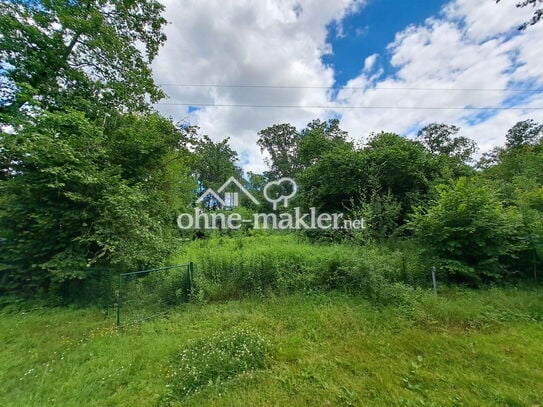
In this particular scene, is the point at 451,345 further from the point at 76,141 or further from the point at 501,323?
the point at 76,141

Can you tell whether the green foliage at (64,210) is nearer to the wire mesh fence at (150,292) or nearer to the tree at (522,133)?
the wire mesh fence at (150,292)

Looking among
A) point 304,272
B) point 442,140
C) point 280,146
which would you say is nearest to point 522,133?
point 442,140

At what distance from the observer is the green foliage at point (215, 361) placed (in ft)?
9.61

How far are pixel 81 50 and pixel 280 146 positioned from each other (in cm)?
2467

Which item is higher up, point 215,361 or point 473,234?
point 473,234

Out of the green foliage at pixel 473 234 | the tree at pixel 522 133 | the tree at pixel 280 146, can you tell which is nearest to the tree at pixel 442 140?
the tree at pixel 522 133

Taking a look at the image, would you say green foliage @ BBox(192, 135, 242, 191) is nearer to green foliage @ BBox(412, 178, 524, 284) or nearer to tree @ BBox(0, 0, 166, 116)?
tree @ BBox(0, 0, 166, 116)

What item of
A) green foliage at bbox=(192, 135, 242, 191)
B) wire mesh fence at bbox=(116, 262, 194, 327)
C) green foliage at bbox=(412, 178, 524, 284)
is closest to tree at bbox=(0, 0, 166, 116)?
wire mesh fence at bbox=(116, 262, 194, 327)

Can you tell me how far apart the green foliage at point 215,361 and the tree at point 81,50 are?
23.5 ft

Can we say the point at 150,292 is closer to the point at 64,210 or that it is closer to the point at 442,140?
the point at 64,210

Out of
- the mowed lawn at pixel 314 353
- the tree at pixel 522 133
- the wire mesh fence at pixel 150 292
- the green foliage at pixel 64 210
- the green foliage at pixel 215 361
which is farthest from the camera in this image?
the tree at pixel 522 133

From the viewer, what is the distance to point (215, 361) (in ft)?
10.5

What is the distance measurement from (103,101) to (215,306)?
786 centimetres

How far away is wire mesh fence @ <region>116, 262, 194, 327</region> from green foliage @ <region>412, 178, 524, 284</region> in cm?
635
